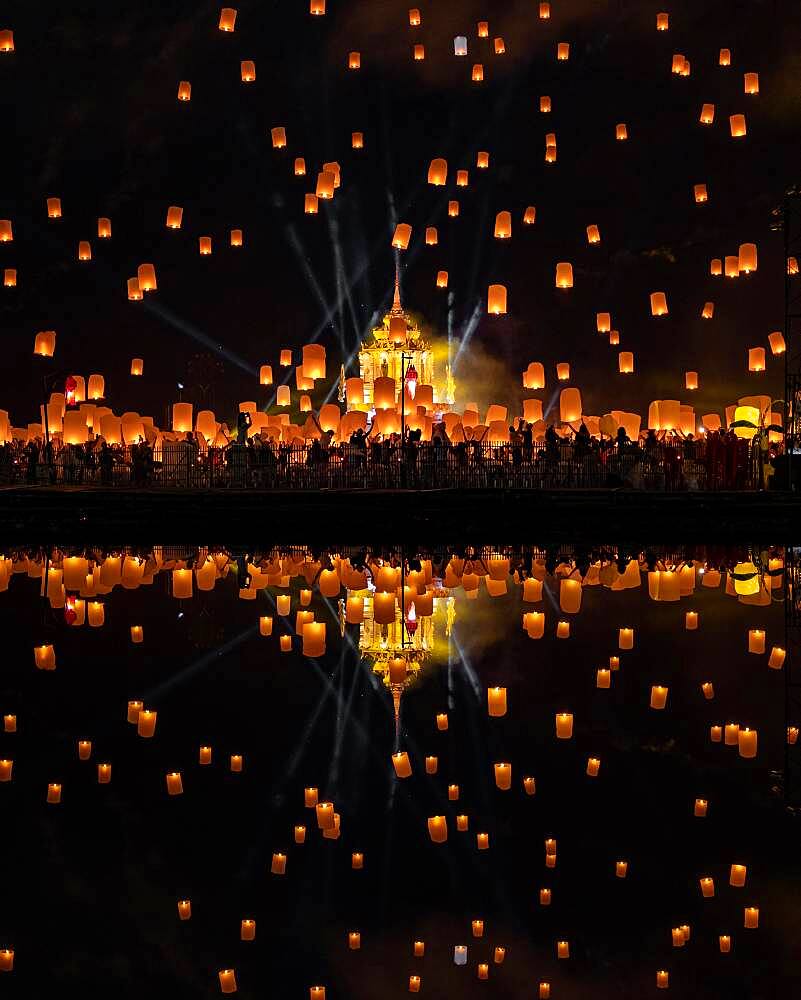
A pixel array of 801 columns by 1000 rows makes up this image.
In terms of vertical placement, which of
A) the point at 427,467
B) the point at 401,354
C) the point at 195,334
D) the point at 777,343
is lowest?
the point at 427,467

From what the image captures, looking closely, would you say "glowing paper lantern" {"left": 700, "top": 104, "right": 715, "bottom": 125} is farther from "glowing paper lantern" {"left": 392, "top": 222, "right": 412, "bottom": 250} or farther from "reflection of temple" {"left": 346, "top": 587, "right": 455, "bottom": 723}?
"reflection of temple" {"left": 346, "top": 587, "right": 455, "bottom": 723}

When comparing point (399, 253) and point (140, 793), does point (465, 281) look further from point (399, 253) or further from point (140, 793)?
point (140, 793)

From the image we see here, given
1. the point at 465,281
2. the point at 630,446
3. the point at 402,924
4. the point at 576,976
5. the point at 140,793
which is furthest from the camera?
the point at 465,281

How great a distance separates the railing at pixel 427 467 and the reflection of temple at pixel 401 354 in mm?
5812

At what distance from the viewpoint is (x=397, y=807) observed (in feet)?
13.4

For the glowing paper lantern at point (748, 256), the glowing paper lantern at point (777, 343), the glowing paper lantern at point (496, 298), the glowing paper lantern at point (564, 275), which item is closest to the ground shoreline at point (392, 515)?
the glowing paper lantern at point (777, 343)

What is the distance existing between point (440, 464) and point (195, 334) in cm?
966

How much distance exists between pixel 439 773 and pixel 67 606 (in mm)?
4747

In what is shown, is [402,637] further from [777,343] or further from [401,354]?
[401,354]

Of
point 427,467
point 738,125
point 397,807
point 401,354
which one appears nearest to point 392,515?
point 427,467

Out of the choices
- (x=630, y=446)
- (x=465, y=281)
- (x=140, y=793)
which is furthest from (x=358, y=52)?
(x=140, y=793)

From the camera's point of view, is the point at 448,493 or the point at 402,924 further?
the point at 448,493

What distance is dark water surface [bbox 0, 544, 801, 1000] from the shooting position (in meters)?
3.03

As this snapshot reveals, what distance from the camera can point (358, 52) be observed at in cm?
2586
